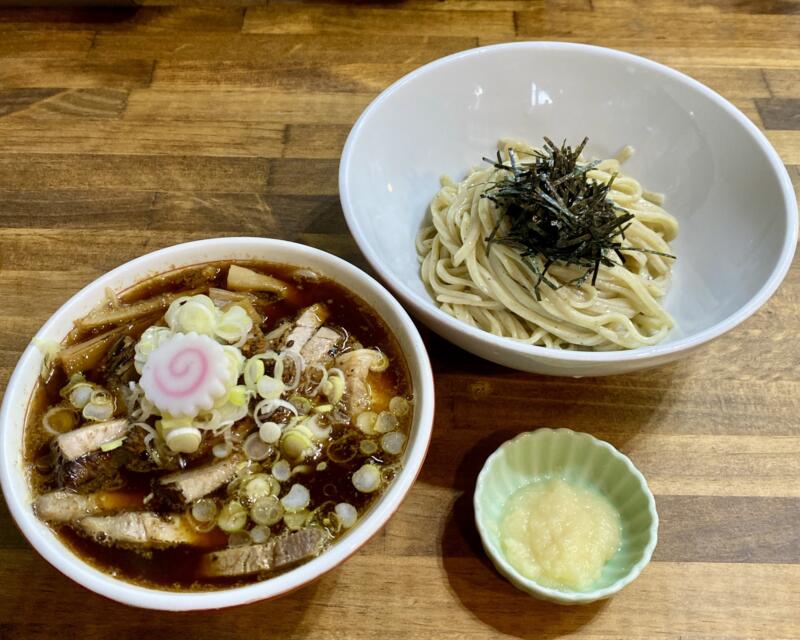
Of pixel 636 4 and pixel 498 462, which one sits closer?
pixel 498 462

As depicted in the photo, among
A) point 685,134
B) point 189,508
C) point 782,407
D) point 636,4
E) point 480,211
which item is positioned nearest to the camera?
point 189,508

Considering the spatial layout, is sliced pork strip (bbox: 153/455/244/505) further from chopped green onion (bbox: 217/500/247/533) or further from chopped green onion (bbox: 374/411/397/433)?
chopped green onion (bbox: 374/411/397/433)

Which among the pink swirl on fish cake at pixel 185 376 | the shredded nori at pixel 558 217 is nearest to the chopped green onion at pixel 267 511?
the pink swirl on fish cake at pixel 185 376

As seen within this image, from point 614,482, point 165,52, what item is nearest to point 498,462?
point 614,482

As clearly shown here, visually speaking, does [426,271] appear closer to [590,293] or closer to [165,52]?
[590,293]

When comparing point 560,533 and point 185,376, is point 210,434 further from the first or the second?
point 560,533

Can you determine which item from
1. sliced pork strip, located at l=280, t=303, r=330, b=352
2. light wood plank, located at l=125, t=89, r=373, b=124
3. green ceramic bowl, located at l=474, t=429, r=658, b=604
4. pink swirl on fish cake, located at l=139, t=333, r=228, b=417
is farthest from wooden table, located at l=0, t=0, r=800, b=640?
pink swirl on fish cake, located at l=139, t=333, r=228, b=417
